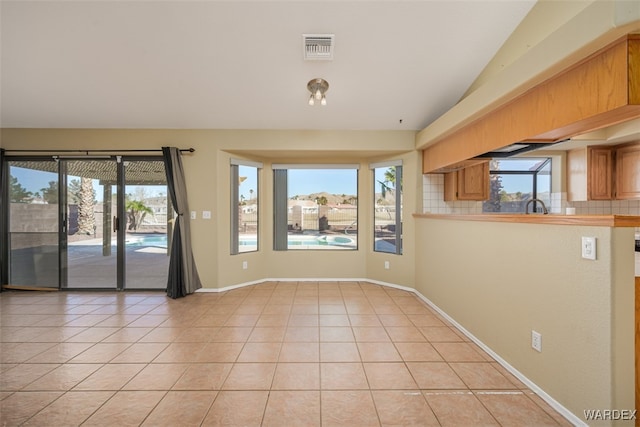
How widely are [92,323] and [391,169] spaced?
463cm

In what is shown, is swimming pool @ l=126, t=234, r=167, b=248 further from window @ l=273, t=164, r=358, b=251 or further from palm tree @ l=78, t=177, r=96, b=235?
window @ l=273, t=164, r=358, b=251

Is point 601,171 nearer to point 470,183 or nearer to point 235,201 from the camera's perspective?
point 470,183

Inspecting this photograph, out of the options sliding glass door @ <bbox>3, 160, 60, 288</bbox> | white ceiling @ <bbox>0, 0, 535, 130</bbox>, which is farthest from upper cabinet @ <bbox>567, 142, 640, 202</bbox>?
sliding glass door @ <bbox>3, 160, 60, 288</bbox>

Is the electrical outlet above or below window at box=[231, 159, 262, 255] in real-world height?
below

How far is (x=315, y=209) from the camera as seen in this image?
5023 mm

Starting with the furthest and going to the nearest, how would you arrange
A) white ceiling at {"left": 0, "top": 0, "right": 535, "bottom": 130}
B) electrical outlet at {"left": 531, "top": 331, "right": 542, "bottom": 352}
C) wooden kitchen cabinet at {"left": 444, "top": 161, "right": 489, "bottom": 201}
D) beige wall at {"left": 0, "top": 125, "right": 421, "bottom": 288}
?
beige wall at {"left": 0, "top": 125, "right": 421, "bottom": 288} < wooden kitchen cabinet at {"left": 444, "top": 161, "right": 489, "bottom": 201} < white ceiling at {"left": 0, "top": 0, "right": 535, "bottom": 130} < electrical outlet at {"left": 531, "top": 331, "right": 542, "bottom": 352}

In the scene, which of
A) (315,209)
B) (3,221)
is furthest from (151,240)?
(315,209)

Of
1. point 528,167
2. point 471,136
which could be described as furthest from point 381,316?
point 528,167

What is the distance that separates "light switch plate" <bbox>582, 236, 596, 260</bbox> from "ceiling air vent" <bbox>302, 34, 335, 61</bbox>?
8.71ft

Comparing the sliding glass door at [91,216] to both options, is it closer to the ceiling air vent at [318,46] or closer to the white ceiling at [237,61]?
the white ceiling at [237,61]

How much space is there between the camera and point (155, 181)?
14.0 ft

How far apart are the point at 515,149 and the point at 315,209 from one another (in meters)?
3.20

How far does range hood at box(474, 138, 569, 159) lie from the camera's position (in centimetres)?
230

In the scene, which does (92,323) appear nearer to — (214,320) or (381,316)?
(214,320)
